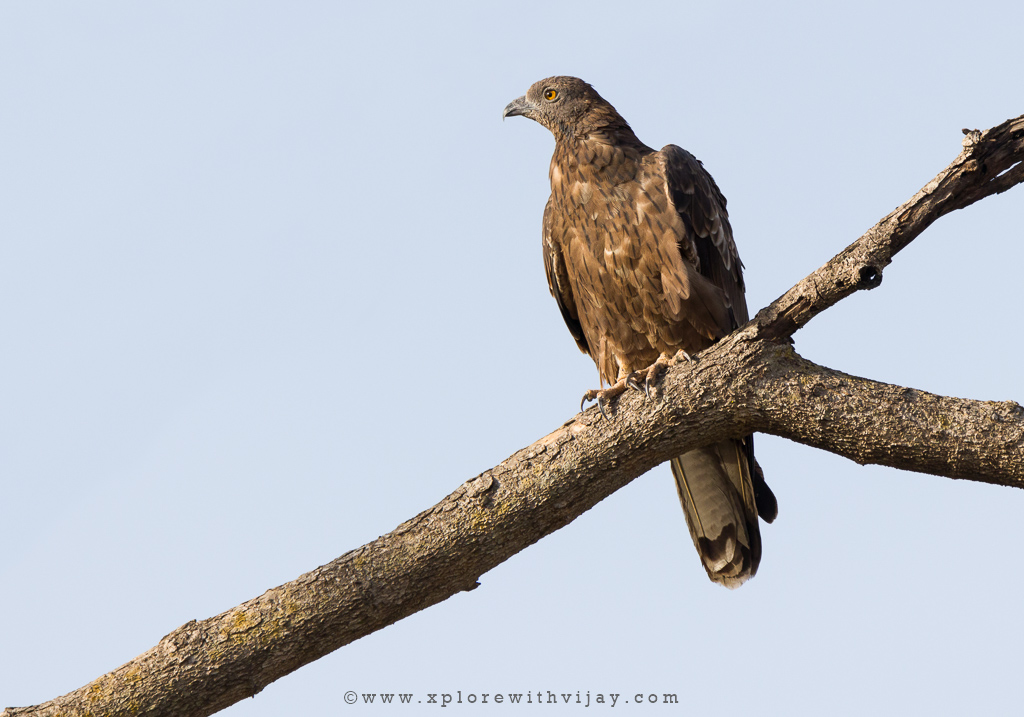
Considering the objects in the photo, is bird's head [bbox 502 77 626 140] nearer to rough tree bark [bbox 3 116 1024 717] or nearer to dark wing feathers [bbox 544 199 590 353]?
dark wing feathers [bbox 544 199 590 353]

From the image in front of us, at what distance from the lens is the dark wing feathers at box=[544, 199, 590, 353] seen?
5.95 metres

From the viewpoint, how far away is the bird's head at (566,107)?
6008mm

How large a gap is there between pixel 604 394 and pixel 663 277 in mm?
1162

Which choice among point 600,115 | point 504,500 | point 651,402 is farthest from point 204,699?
point 600,115

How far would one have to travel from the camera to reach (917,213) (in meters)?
3.89

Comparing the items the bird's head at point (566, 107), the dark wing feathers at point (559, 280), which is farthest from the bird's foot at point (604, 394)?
the bird's head at point (566, 107)

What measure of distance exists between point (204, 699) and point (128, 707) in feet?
1.04

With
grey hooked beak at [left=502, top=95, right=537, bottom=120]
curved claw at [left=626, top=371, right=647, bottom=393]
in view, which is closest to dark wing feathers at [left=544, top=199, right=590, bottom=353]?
grey hooked beak at [left=502, top=95, right=537, bottom=120]

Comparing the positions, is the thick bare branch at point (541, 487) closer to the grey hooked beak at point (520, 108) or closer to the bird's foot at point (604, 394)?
the bird's foot at point (604, 394)

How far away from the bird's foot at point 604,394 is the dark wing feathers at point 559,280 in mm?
1226

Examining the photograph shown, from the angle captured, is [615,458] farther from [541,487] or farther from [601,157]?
Result: [601,157]

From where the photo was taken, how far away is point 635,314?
544 centimetres

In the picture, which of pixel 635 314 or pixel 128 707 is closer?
pixel 128 707

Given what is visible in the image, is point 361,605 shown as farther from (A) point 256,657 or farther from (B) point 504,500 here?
(B) point 504,500
